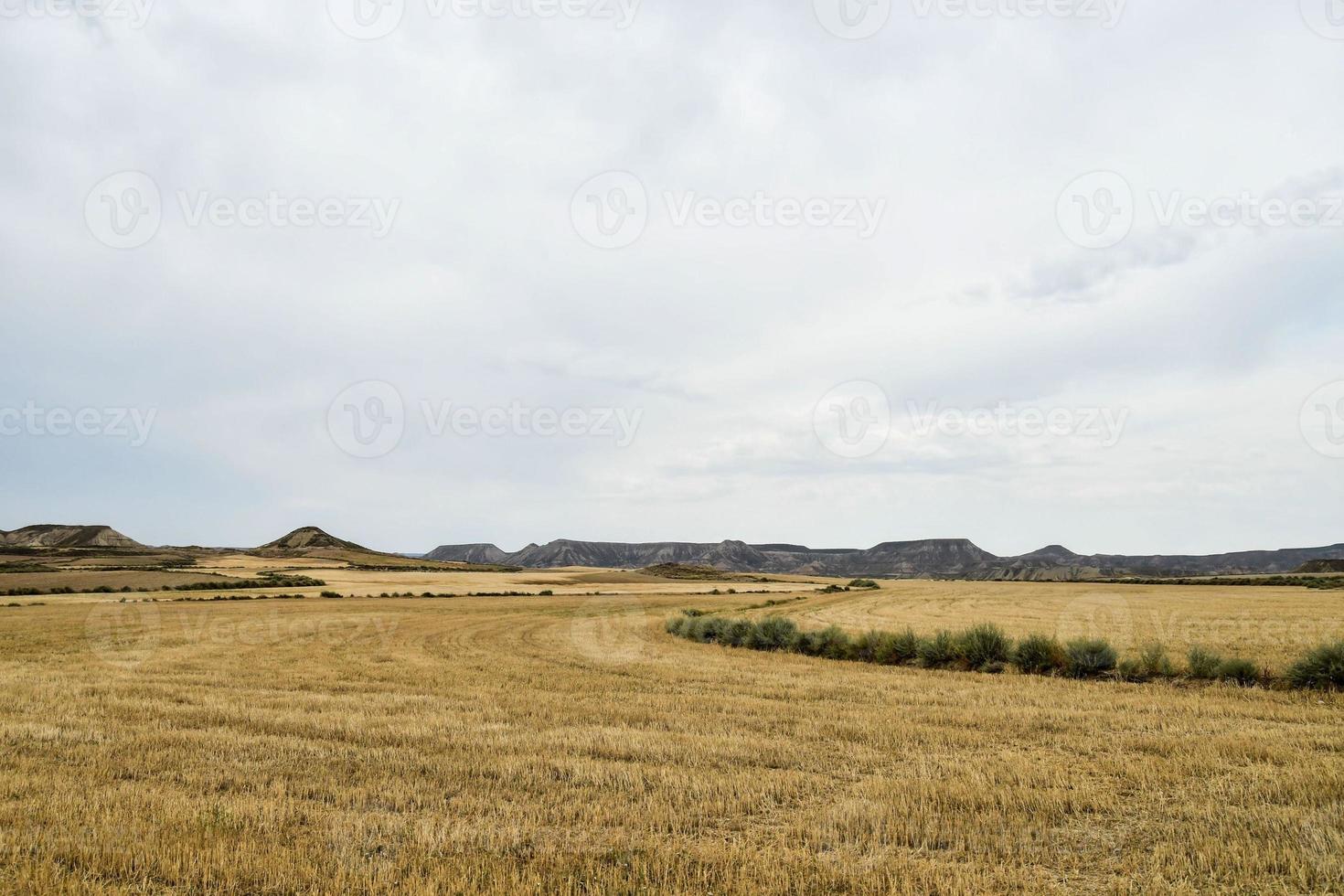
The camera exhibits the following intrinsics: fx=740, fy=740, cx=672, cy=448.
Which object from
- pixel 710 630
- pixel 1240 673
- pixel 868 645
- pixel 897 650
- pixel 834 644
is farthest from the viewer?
pixel 710 630

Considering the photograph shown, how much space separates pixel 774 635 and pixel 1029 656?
974 centimetres

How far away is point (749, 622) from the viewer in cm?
3161

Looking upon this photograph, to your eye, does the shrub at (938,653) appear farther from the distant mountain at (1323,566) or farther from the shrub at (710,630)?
the distant mountain at (1323,566)

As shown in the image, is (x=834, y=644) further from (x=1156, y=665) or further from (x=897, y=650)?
(x=1156, y=665)

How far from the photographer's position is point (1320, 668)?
17.0m

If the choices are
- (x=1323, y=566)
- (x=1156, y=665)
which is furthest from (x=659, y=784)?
(x=1323, y=566)

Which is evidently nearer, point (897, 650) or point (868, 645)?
point (897, 650)

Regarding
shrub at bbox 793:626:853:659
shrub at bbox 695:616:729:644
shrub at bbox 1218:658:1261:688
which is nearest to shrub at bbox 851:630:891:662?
shrub at bbox 793:626:853:659

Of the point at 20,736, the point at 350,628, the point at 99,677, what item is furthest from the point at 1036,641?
the point at 350,628

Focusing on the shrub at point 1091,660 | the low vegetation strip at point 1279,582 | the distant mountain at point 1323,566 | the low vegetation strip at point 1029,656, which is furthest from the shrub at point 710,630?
the distant mountain at point 1323,566

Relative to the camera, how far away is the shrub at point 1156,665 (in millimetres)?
19219

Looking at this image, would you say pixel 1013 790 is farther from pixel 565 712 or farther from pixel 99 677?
pixel 99 677

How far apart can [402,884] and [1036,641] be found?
20.0m

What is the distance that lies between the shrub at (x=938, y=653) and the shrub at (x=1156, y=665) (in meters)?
4.92
